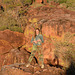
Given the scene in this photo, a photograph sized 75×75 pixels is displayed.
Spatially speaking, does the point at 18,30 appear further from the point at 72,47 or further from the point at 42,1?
the point at 42,1

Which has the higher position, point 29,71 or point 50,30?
point 50,30

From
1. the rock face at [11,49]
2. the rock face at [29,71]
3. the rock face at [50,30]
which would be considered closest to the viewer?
the rock face at [29,71]

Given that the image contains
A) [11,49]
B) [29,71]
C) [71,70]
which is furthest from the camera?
[11,49]

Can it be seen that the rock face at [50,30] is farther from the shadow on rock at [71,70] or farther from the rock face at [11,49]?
the shadow on rock at [71,70]

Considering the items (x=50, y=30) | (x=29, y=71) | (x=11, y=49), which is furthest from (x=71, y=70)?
(x=11, y=49)

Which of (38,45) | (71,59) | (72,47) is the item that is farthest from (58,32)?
(38,45)

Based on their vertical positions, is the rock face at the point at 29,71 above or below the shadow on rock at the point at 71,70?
above

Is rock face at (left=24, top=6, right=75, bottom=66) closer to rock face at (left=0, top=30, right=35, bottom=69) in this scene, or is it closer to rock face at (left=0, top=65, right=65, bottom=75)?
rock face at (left=0, top=30, right=35, bottom=69)

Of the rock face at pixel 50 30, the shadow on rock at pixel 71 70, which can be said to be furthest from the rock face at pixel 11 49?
the shadow on rock at pixel 71 70

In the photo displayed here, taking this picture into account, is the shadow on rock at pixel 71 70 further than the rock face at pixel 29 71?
Yes

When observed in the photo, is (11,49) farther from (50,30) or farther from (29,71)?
(29,71)

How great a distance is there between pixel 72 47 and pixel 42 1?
1215cm

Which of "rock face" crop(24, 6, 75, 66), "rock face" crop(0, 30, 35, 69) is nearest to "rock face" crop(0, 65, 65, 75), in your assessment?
"rock face" crop(0, 30, 35, 69)

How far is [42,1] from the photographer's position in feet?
54.7
